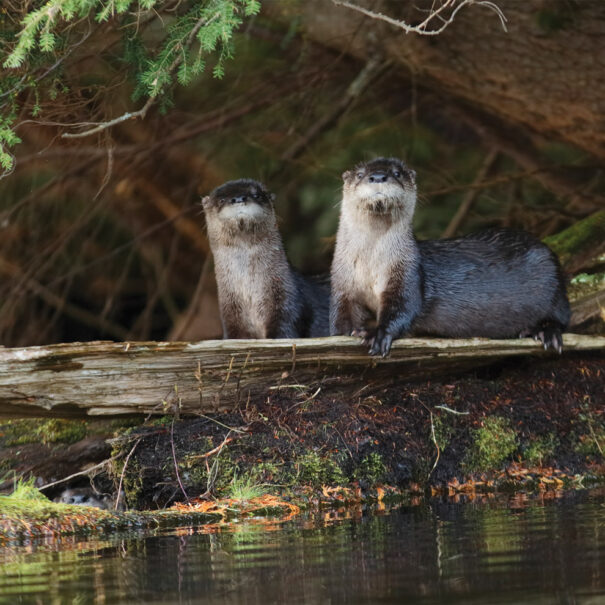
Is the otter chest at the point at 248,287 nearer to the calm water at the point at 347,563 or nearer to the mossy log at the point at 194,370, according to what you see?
the mossy log at the point at 194,370

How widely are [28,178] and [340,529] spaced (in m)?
4.34

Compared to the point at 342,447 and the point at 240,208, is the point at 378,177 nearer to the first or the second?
the point at 240,208

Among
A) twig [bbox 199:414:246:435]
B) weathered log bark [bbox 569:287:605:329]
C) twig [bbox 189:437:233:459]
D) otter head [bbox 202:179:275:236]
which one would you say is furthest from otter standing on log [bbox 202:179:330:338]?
weathered log bark [bbox 569:287:605:329]

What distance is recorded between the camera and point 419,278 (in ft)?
18.5

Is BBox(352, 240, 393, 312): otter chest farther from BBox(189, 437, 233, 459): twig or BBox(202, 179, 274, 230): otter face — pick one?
BBox(189, 437, 233, 459): twig

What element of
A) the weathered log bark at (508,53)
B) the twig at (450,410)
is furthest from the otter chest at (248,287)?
the weathered log bark at (508,53)

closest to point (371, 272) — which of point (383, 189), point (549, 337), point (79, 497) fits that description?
point (383, 189)

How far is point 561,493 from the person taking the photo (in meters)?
4.84

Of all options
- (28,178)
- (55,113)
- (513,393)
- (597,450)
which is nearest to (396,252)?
(513,393)

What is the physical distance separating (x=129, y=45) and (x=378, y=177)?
1.37 meters

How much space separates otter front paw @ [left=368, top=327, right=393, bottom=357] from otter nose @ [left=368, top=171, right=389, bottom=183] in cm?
76

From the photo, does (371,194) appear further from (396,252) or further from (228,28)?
(228,28)

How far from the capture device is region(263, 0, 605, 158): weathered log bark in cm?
614

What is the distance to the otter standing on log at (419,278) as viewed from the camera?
218 inches
